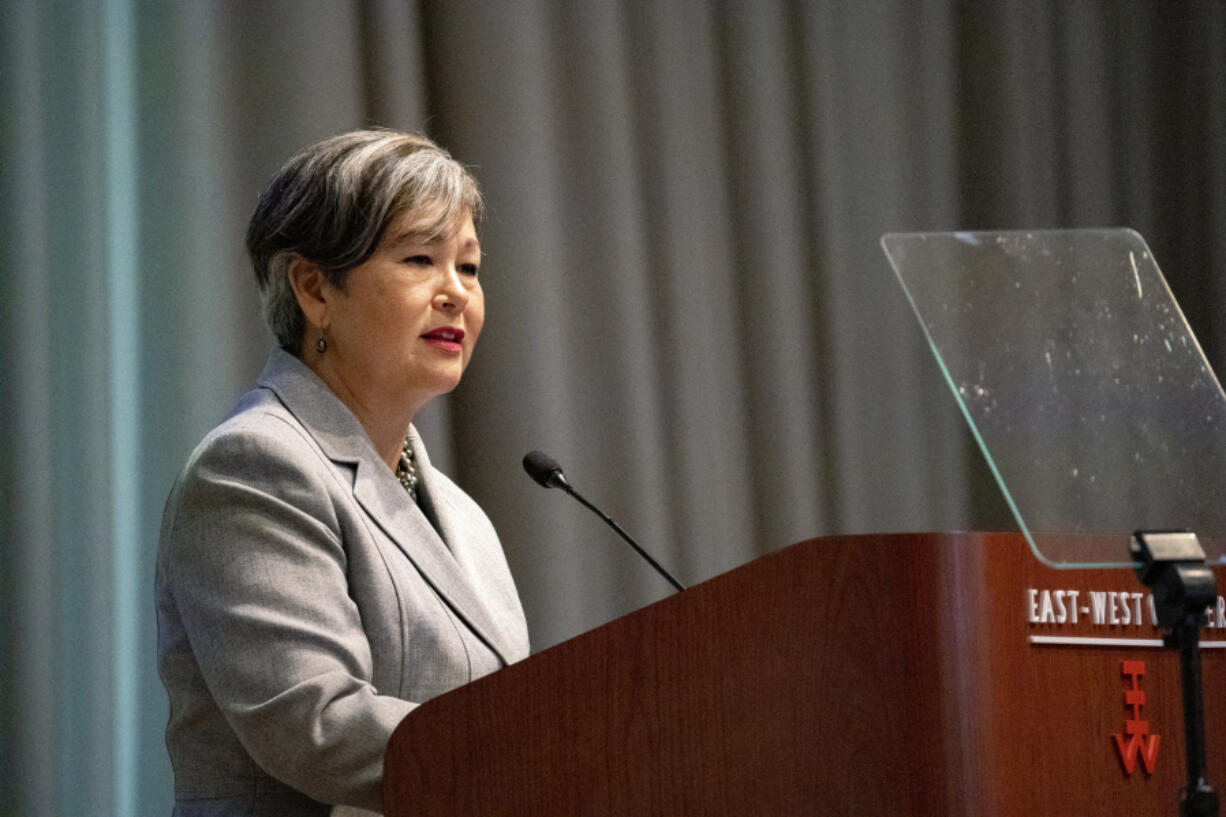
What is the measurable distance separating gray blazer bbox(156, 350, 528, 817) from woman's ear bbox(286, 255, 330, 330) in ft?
0.28

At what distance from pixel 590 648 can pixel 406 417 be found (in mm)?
694

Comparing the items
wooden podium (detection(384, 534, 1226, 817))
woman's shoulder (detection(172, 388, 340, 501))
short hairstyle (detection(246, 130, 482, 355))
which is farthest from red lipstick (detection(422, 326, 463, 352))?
wooden podium (detection(384, 534, 1226, 817))

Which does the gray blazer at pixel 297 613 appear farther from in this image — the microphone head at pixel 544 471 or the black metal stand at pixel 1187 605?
the black metal stand at pixel 1187 605

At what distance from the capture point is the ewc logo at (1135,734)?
3.97 feet

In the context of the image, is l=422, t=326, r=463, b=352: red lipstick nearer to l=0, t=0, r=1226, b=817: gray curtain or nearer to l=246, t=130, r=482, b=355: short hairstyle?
l=246, t=130, r=482, b=355: short hairstyle

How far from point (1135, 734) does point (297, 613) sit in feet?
2.70

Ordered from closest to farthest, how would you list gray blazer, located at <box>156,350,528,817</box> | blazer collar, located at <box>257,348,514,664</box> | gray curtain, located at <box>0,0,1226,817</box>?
gray blazer, located at <box>156,350,528,817</box>, blazer collar, located at <box>257,348,514,664</box>, gray curtain, located at <box>0,0,1226,817</box>

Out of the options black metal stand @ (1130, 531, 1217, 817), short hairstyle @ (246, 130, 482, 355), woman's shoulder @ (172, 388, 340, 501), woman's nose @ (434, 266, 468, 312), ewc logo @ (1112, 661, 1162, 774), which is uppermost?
short hairstyle @ (246, 130, 482, 355)

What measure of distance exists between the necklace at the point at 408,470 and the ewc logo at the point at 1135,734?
40.2 inches

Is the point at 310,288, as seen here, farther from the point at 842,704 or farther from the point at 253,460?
the point at 842,704

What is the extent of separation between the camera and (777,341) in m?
3.10

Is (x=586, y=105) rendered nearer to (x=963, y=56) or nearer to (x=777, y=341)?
(x=777, y=341)

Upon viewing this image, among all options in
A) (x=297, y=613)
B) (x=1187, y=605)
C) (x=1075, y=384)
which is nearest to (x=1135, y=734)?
(x=1187, y=605)

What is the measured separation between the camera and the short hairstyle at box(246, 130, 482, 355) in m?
1.73
